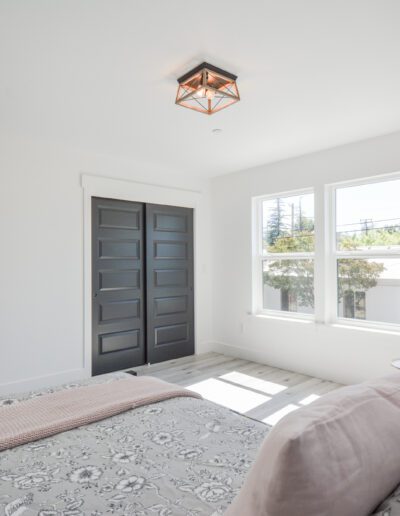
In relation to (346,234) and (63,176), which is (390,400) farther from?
(63,176)

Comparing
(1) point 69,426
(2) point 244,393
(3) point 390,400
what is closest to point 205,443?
(1) point 69,426

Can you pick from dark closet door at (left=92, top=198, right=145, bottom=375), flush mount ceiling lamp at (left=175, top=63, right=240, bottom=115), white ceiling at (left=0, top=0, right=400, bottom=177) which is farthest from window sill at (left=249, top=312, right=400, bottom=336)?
flush mount ceiling lamp at (left=175, top=63, right=240, bottom=115)

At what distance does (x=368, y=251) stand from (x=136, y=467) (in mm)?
3249

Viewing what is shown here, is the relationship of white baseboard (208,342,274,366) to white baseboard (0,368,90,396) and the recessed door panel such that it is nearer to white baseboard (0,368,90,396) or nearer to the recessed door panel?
the recessed door panel

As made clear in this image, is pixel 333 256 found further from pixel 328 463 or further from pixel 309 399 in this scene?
pixel 328 463

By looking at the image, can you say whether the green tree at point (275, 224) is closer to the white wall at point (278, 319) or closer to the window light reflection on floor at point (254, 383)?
the white wall at point (278, 319)

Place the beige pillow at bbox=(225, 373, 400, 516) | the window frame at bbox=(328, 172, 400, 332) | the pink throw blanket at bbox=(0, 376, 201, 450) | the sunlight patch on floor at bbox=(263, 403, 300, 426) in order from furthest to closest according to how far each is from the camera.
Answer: the window frame at bbox=(328, 172, 400, 332)
the sunlight patch on floor at bbox=(263, 403, 300, 426)
the pink throw blanket at bbox=(0, 376, 201, 450)
the beige pillow at bbox=(225, 373, 400, 516)

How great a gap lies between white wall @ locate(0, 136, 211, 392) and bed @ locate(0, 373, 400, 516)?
2.34 meters

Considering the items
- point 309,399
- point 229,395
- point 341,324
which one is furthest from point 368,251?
point 229,395

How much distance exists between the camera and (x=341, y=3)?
168 centimetres

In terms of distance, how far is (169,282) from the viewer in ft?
15.4

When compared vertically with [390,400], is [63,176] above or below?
above

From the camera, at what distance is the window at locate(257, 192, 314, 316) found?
4184 mm

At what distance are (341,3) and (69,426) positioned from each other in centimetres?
224
